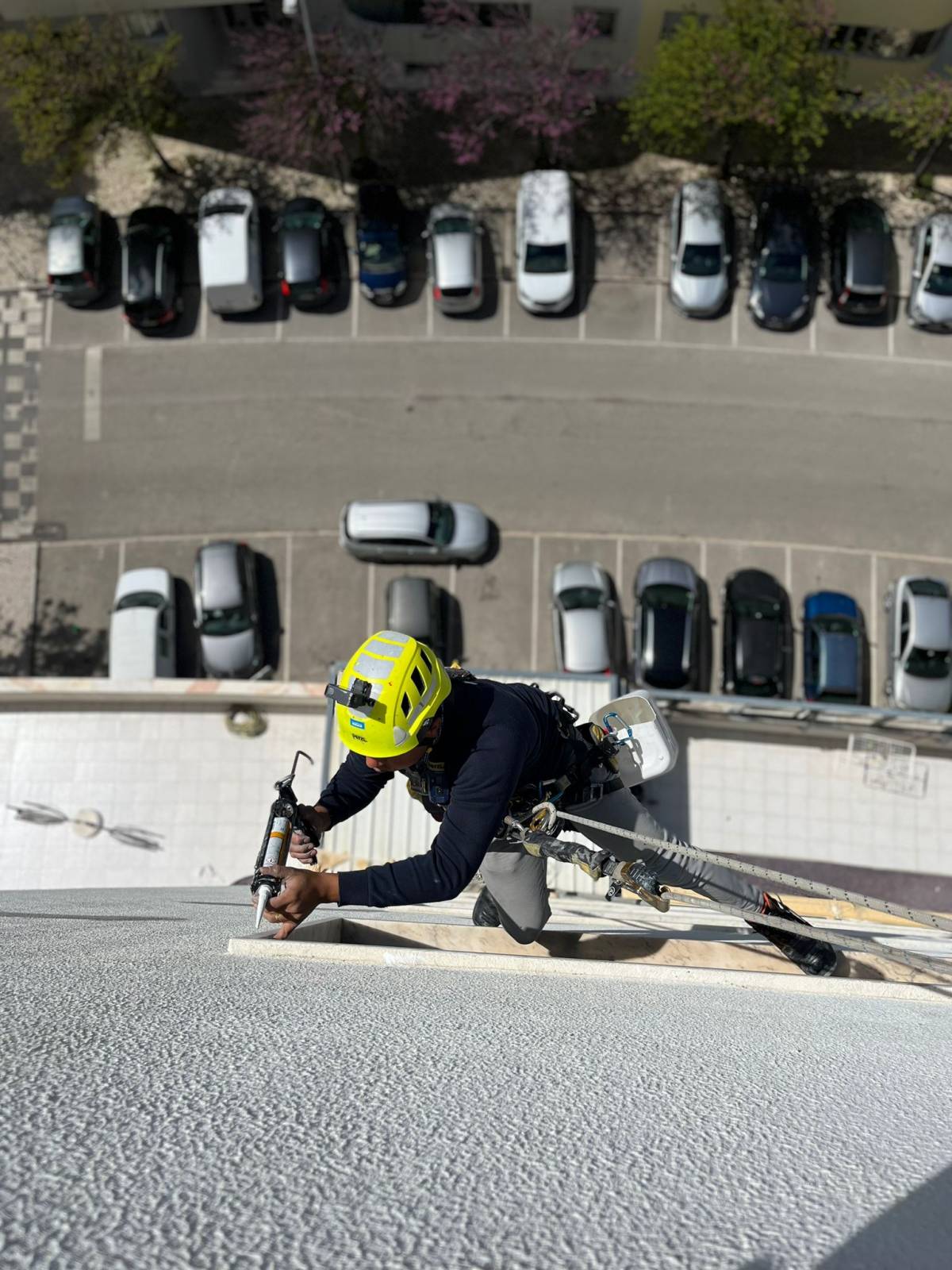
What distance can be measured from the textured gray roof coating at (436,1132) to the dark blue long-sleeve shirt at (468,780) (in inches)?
45.7

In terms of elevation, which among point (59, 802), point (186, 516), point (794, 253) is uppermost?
point (794, 253)

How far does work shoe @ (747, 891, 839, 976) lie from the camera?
6.61 meters

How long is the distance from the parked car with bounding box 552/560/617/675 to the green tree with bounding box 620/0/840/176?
817 cm

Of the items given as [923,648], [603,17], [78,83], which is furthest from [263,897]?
[603,17]

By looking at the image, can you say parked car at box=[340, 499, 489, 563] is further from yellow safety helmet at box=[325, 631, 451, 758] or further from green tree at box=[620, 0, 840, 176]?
yellow safety helmet at box=[325, 631, 451, 758]

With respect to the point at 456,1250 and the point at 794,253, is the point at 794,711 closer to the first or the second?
the point at 794,253

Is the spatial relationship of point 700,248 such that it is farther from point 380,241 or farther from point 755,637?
point 755,637

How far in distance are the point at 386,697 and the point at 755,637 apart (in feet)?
44.0

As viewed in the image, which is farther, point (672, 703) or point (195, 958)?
point (672, 703)

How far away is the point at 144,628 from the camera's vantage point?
17656mm

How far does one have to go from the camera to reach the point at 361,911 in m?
7.04

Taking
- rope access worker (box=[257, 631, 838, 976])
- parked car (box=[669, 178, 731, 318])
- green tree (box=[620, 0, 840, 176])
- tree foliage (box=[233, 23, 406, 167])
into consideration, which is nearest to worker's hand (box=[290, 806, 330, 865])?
rope access worker (box=[257, 631, 838, 976])

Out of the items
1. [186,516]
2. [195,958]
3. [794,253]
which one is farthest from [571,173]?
[195,958]

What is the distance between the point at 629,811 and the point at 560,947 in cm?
115
